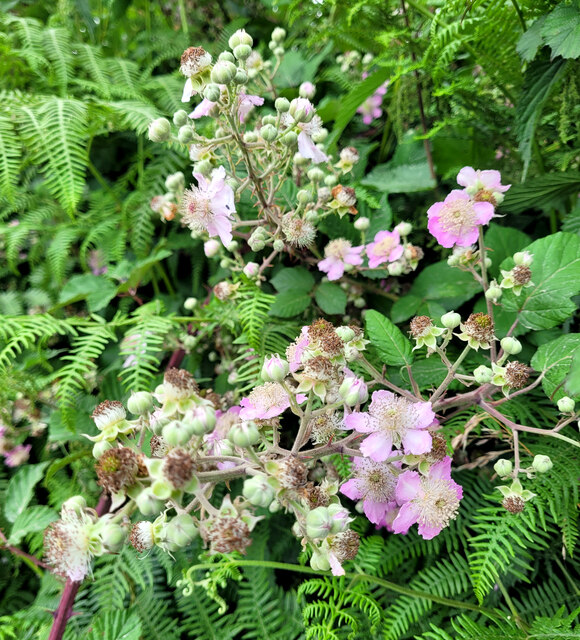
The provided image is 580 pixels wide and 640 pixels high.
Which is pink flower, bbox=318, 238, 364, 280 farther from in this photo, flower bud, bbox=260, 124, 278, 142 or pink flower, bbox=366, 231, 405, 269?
flower bud, bbox=260, 124, 278, 142

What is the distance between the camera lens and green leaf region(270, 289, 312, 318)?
1020 mm

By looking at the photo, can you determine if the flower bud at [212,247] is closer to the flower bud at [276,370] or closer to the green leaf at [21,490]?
the flower bud at [276,370]

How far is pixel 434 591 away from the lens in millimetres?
877

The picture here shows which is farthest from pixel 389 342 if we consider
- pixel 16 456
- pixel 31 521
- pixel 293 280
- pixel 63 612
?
pixel 16 456

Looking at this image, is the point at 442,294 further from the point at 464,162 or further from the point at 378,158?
the point at 378,158

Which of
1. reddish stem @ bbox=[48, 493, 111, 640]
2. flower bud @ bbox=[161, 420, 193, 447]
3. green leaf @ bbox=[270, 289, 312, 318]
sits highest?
flower bud @ bbox=[161, 420, 193, 447]

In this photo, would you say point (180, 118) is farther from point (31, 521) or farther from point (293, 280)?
point (31, 521)

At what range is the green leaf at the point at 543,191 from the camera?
97cm

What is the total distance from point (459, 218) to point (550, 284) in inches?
8.0

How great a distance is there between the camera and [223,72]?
2.48 feet

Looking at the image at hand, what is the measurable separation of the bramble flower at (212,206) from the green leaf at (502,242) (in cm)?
56

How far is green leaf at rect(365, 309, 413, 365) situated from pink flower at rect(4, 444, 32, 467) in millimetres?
1149

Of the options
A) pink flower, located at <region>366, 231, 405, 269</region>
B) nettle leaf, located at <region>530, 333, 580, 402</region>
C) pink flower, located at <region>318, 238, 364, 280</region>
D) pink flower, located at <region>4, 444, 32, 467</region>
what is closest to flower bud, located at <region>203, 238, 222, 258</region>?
pink flower, located at <region>318, 238, 364, 280</region>

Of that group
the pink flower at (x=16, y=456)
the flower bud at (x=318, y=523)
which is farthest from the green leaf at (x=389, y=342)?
the pink flower at (x=16, y=456)
